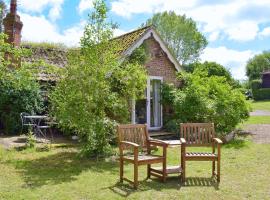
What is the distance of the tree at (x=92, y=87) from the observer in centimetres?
970

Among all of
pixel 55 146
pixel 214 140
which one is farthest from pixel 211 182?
pixel 55 146

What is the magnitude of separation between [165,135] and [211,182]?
731 cm

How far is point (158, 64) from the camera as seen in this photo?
52.5 feet

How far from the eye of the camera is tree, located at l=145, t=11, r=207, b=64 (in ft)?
161

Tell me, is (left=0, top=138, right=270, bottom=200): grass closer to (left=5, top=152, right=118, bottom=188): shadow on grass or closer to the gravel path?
(left=5, top=152, right=118, bottom=188): shadow on grass

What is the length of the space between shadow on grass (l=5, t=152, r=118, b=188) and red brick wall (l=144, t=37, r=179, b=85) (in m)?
6.58

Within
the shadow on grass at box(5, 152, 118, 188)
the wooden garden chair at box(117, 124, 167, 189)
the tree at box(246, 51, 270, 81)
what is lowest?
the shadow on grass at box(5, 152, 118, 188)

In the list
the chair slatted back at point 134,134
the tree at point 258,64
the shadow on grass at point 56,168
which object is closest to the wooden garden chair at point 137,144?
the chair slatted back at point 134,134

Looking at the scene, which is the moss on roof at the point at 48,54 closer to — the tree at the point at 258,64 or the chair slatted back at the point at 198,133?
the chair slatted back at the point at 198,133

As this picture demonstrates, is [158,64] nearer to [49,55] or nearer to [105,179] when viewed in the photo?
[49,55]

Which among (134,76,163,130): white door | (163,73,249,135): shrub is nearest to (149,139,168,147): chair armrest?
(163,73,249,135): shrub

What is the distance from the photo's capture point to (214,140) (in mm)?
7844

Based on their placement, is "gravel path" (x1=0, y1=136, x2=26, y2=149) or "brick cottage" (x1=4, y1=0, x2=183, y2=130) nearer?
"gravel path" (x1=0, y1=136, x2=26, y2=149)

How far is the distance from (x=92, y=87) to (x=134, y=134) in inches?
103
